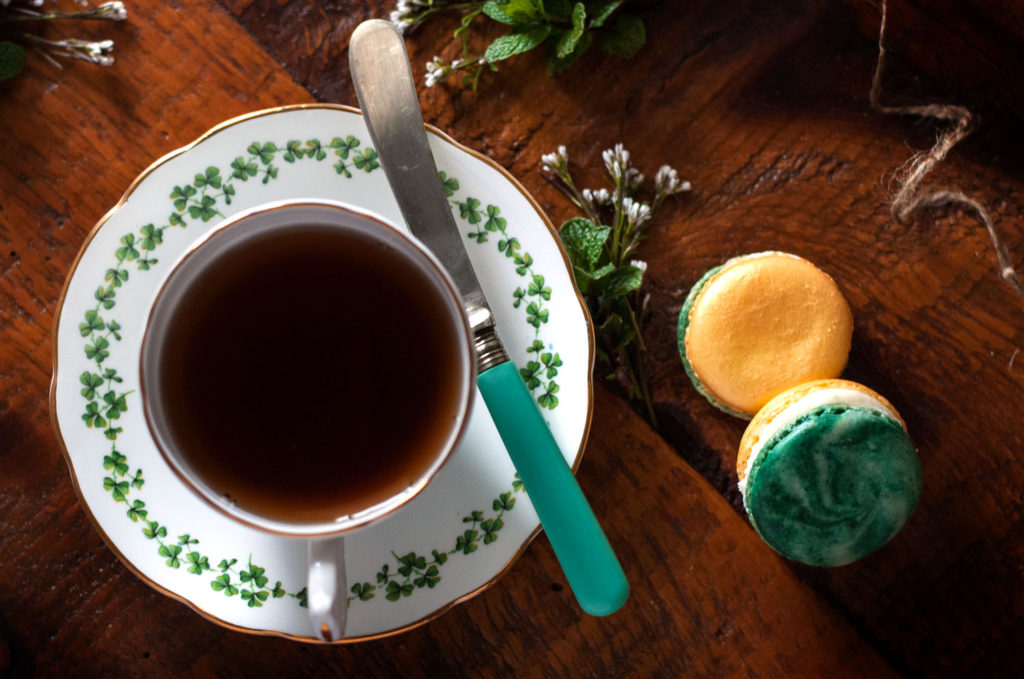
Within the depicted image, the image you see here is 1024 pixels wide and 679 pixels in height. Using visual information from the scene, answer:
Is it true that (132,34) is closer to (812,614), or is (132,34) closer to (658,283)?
(658,283)

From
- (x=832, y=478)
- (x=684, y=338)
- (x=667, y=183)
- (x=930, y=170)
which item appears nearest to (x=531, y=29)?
(x=667, y=183)

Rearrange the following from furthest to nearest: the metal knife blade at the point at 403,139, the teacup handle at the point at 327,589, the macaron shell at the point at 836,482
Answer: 1. the macaron shell at the point at 836,482
2. the metal knife blade at the point at 403,139
3. the teacup handle at the point at 327,589

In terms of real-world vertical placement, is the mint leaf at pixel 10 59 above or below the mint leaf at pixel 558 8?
above

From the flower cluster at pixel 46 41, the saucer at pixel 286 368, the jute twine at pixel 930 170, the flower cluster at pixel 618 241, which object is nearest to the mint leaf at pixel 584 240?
the flower cluster at pixel 618 241

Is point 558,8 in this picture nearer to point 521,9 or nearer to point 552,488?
point 521,9

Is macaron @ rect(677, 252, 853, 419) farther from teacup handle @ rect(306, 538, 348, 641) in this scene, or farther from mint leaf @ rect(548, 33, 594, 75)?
teacup handle @ rect(306, 538, 348, 641)

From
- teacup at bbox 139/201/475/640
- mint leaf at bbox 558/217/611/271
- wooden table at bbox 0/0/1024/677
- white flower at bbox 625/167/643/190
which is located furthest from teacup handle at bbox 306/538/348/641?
white flower at bbox 625/167/643/190

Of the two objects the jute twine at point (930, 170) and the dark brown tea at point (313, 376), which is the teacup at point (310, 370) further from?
the jute twine at point (930, 170)

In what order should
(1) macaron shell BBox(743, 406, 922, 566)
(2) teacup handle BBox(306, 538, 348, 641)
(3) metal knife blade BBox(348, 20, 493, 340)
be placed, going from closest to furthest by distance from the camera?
1. (2) teacup handle BBox(306, 538, 348, 641)
2. (3) metal knife blade BBox(348, 20, 493, 340)
3. (1) macaron shell BBox(743, 406, 922, 566)
